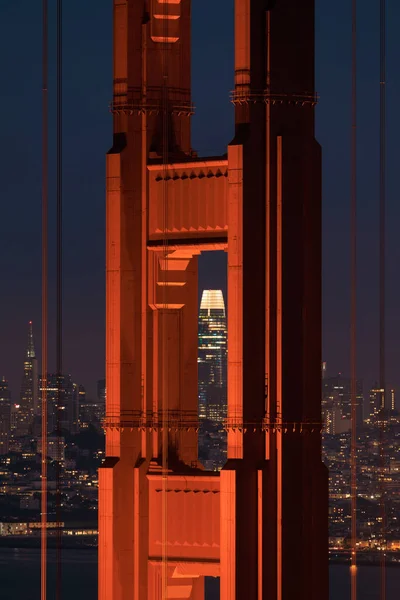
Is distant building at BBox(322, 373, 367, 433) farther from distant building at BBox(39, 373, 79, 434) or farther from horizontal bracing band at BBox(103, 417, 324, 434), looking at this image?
distant building at BBox(39, 373, 79, 434)

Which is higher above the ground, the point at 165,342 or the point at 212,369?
the point at 165,342

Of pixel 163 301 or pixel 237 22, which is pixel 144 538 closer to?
pixel 163 301

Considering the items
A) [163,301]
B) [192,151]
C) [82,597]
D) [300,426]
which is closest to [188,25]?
[192,151]

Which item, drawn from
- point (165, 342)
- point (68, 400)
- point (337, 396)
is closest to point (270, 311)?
point (165, 342)

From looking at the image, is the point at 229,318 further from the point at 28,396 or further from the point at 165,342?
the point at 28,396

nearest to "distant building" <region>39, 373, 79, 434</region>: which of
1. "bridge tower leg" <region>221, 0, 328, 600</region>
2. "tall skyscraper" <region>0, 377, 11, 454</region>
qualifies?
"tall skyscraper" <region>0, 377, 11, 454</region>
